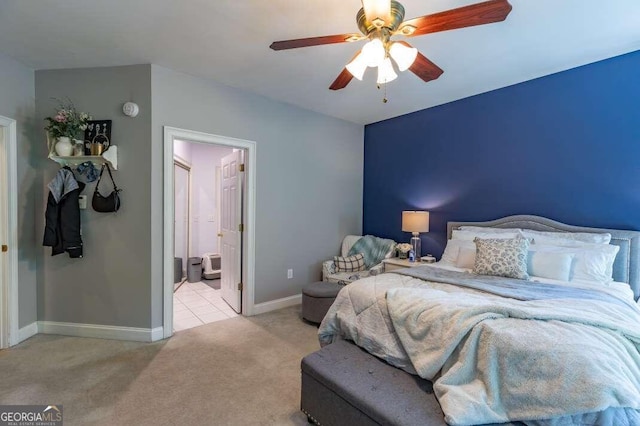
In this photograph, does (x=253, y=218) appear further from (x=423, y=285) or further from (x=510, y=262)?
(x=510, y=262)

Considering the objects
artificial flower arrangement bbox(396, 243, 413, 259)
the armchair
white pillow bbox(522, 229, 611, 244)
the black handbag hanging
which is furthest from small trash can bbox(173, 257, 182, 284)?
white pillow bbox(522, 229, 611, 244)

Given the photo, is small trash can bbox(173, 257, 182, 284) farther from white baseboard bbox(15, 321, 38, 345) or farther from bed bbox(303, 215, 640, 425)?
bed bbox(303, 215, 640, 425)

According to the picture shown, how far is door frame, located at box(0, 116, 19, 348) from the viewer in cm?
266

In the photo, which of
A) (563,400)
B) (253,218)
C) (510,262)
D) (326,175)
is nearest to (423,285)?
(510,262)

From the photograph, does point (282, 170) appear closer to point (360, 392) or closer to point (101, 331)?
point (101, 331)

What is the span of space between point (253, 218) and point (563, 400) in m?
3.03

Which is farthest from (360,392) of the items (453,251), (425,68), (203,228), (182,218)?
(182,218)

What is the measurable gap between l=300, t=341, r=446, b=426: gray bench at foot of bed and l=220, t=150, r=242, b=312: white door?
6.74ft

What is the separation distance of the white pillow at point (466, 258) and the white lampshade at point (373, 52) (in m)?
2.06

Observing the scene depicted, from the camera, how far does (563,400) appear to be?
42.7 inches

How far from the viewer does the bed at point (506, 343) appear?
1.10 m

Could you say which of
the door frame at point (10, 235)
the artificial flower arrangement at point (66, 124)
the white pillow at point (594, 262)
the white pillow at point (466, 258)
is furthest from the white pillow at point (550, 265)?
the door frame at point (10, 235)

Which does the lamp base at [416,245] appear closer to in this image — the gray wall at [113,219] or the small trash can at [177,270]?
the gray wall at [113,219]

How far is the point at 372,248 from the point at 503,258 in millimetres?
1836
